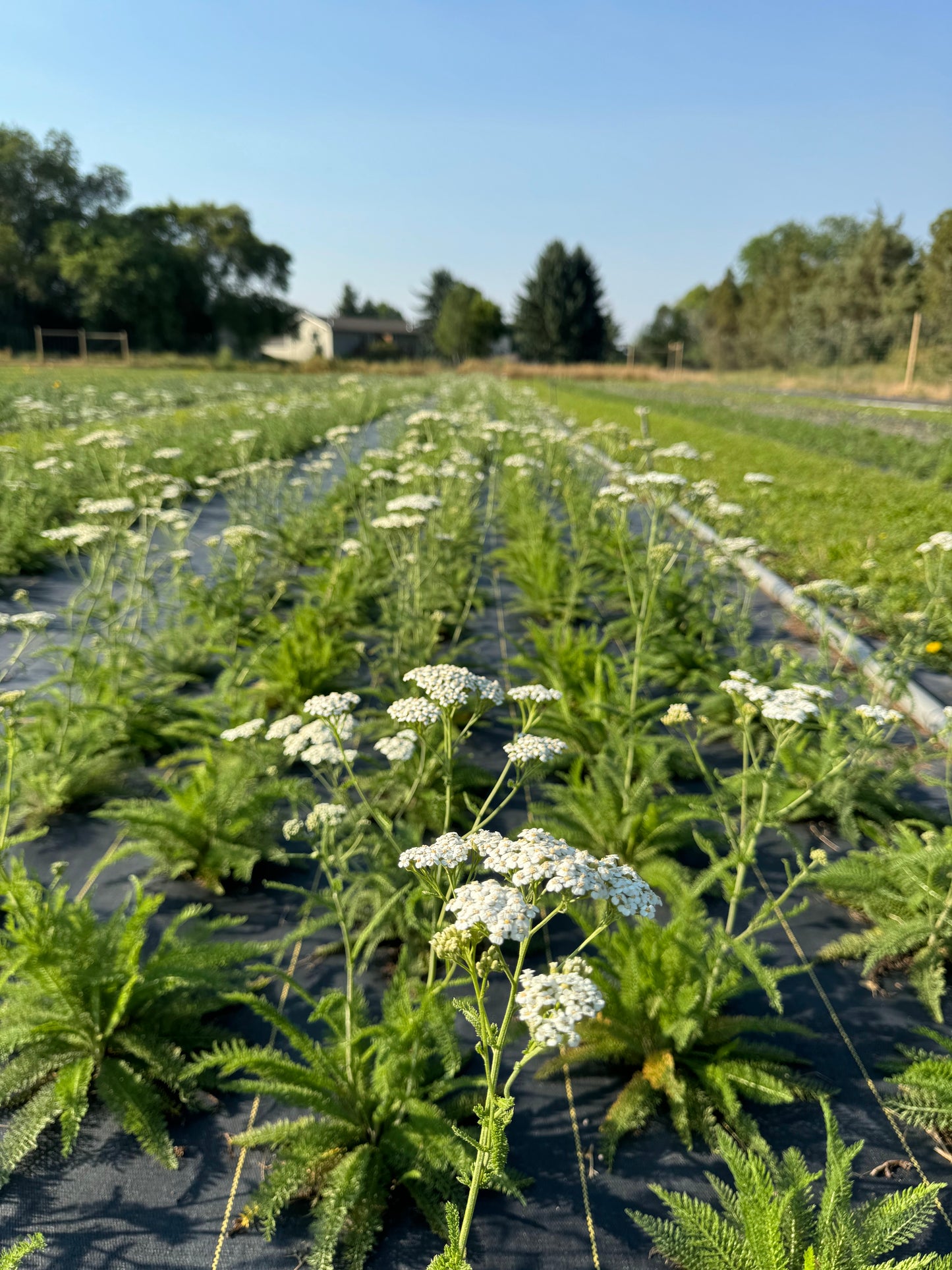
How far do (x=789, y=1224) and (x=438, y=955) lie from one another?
106cm

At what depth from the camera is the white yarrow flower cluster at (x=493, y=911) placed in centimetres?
129

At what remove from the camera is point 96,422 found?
35.5 ft

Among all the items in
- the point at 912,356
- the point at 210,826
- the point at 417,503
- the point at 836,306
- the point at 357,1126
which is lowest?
the point at 357,1126

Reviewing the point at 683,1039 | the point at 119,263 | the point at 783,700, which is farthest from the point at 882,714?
the point at 119,263

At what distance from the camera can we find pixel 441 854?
1.52m

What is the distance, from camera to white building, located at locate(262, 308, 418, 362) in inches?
2756

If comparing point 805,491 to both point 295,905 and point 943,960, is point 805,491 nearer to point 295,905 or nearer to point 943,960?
point 943,960

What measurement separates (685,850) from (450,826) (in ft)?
3.71

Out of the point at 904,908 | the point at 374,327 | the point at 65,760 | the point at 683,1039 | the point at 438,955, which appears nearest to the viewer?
the point at 438,955

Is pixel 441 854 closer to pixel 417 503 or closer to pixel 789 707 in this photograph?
pixel 789 707

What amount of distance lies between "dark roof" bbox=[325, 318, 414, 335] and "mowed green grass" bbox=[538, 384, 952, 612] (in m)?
69.5

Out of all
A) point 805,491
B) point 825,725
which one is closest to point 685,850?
point 825,725

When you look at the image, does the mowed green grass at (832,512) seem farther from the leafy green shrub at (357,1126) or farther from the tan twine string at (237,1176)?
the tan twine string at (237,1176)

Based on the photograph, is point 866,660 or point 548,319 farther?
point 548,319
